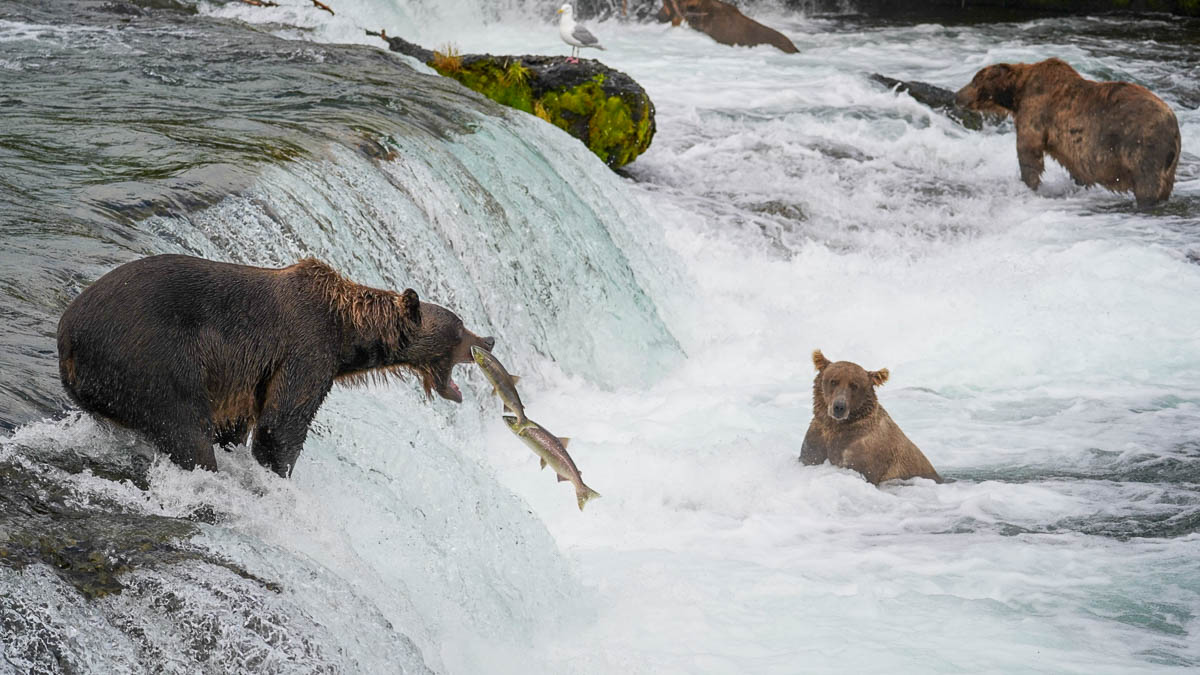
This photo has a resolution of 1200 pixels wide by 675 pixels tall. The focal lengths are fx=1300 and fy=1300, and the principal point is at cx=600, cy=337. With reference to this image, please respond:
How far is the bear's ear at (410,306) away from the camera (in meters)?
4.18

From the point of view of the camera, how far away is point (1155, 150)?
11.6m

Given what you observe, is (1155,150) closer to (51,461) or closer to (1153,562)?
(1153,562)

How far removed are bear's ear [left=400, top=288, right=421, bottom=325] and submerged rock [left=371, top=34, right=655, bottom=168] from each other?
7.36m

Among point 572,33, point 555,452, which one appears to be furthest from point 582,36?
point 555,452

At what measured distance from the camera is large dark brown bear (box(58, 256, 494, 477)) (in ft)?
11.3

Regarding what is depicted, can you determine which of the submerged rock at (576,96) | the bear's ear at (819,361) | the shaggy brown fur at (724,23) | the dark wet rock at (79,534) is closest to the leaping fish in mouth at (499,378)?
the dark wet rock at (79,534)

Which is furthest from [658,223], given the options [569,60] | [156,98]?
[156,98]

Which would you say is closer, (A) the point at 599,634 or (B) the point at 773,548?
(A) the point at 599,634

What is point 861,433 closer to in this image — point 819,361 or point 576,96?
point 819,361

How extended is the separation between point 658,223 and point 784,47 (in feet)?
29.3

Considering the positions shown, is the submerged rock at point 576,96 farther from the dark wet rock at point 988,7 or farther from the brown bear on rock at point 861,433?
the dark wet rock at point 988,7

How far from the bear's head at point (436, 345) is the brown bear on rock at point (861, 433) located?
2.64 metres

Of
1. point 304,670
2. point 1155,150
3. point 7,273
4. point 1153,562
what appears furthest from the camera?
point 1155,150

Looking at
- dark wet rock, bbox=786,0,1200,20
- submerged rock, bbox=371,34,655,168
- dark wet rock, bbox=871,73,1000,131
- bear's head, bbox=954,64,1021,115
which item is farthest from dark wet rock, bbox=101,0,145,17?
dark wet rock, bbox=786,0,1200,20
